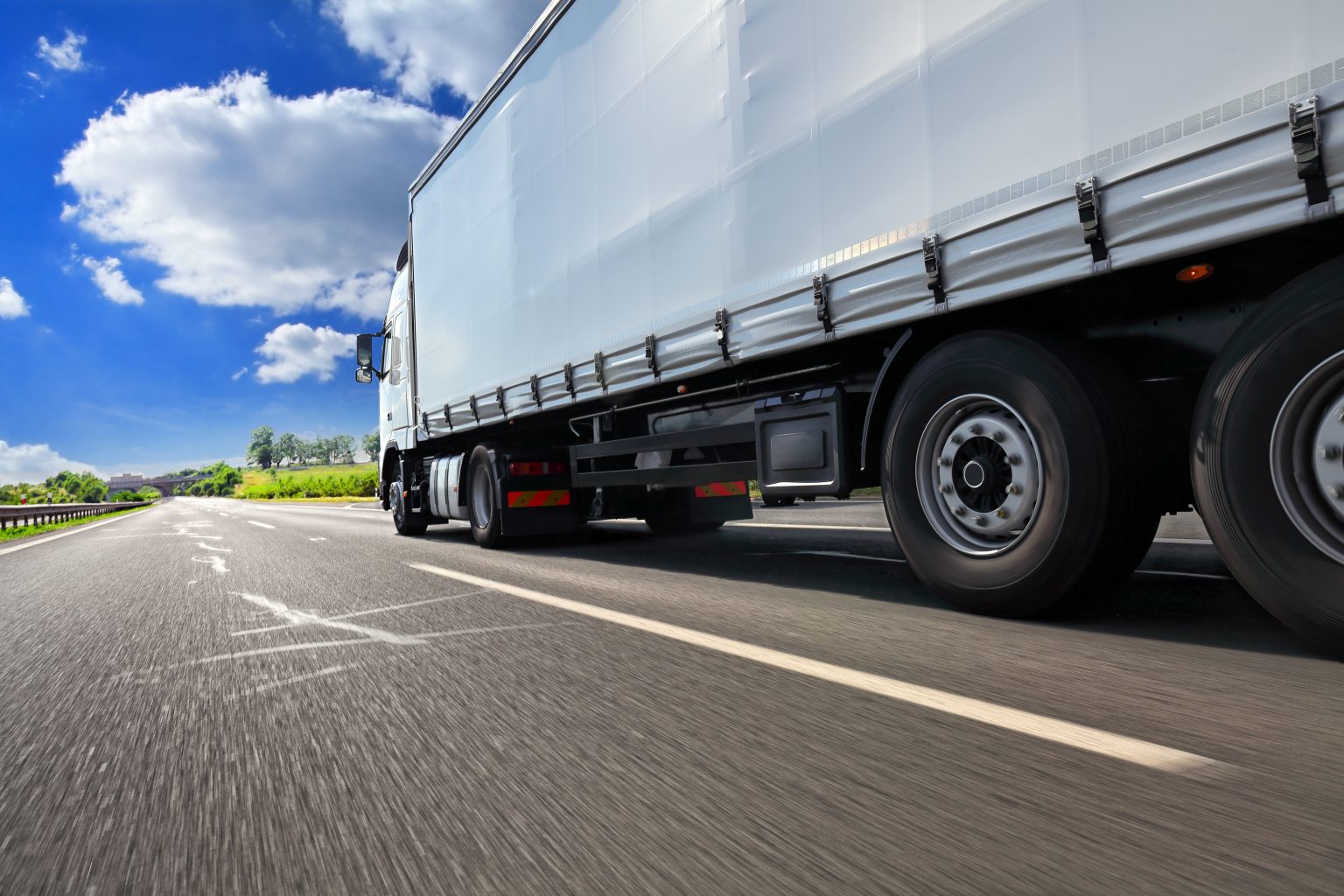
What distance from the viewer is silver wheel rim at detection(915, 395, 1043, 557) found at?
3.49 meters

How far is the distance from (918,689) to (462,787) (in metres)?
1.50

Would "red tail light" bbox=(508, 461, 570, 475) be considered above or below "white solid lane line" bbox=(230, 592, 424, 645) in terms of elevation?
above

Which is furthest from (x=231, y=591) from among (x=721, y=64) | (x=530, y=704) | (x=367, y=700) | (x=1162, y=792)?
(x=1162, y=792)

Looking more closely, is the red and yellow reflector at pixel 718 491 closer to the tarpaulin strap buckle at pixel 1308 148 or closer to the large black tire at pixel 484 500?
the large black tire at pixel 484 500

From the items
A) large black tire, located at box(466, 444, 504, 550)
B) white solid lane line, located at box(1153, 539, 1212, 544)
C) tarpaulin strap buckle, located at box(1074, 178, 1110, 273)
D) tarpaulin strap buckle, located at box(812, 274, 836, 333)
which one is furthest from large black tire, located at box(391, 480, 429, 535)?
tarpaulin strap buckle, located at box(1074, 178, 1110, 273)

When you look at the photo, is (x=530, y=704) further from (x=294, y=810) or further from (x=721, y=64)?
(x=721, y=64)

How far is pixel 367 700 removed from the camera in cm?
268

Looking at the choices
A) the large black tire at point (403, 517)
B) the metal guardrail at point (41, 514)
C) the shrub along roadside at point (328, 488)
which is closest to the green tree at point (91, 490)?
the shrub along roadside at point (328, 488)

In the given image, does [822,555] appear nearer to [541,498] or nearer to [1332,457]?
[541,498]

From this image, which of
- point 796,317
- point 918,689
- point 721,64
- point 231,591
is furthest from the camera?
point 231,591

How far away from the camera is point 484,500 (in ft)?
29.2

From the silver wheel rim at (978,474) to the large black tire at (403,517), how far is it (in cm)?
915

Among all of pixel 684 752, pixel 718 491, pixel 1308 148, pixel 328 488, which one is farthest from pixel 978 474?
pixel 328 488

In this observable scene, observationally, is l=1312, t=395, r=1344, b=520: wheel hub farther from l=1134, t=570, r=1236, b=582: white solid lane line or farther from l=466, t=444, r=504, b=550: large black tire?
l=466, t=444, r=504, b=550: large black tire
